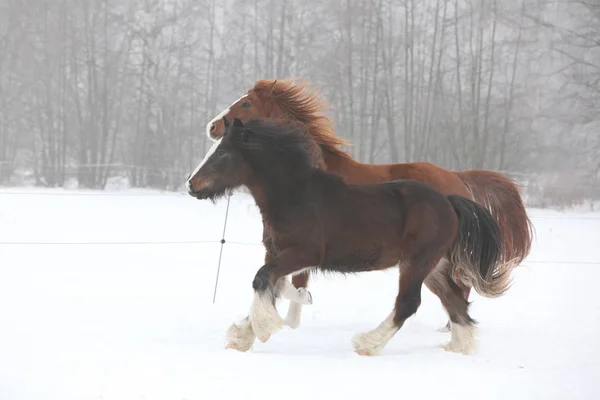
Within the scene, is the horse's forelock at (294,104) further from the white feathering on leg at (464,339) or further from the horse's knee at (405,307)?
the white feathering on leg at (464,339)

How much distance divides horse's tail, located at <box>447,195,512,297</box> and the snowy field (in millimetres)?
547

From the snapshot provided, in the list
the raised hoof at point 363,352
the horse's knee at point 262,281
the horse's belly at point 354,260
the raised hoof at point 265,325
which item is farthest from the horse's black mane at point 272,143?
the raised hoof at point 363,352

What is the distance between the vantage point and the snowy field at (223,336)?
3576mm

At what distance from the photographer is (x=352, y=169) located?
224 inches

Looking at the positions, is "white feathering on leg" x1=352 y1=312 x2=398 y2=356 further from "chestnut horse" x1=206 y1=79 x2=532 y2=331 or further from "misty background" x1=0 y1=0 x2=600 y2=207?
"misty background" x1=0 y1=0 x2=600 y2=207

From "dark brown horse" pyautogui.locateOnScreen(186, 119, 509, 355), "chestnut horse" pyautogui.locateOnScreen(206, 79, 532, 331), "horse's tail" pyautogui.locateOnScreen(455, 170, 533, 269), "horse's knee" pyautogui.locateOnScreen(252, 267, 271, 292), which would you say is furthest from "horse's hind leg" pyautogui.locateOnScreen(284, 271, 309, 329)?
"horse's tail" pyautogui.locateOnScreen(455, 170, 533, 269)

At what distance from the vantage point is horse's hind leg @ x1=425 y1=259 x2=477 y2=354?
4734 mm

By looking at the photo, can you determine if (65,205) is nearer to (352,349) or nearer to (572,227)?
(572,227)

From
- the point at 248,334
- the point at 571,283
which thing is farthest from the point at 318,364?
the point at 571,283

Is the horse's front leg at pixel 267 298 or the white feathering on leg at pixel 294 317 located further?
the white feathering on leg at pixel 294 317

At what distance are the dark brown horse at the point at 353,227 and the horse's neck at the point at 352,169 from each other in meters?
0.85

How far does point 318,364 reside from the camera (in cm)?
410

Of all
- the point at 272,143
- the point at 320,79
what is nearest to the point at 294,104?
the point at 272,143

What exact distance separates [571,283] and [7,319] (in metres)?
6.94
